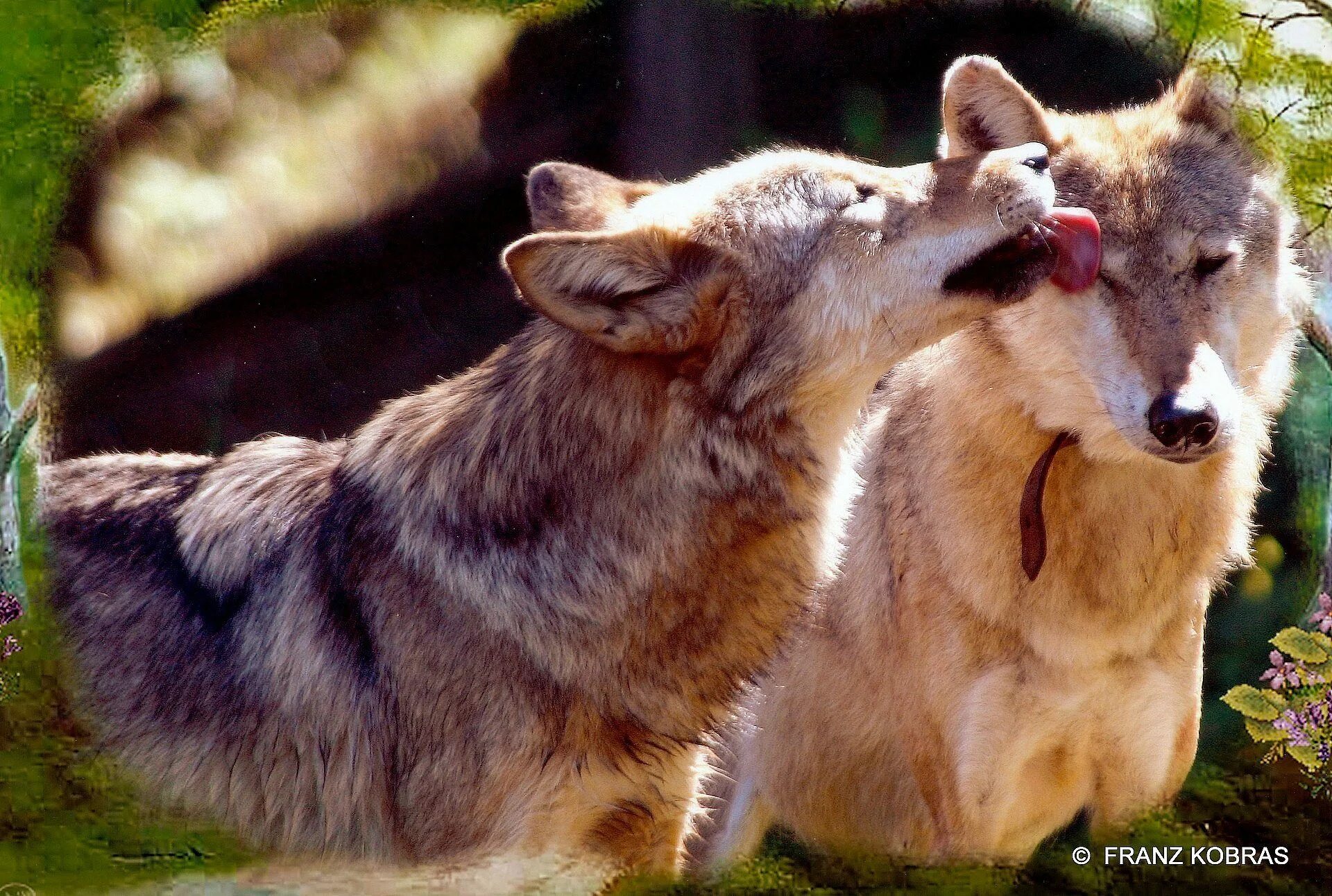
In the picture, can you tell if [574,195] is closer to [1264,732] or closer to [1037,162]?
[1037,162]

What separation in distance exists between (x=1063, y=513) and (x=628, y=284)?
1.83 m

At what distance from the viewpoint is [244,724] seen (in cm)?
361

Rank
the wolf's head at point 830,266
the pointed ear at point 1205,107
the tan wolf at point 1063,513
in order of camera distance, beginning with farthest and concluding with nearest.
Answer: the pointed ear at point 1205,107 → the tan wolf at point 1063,513 → the wolf's head at point 830,266

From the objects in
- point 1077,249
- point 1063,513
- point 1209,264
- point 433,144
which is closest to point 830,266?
point 1077,249

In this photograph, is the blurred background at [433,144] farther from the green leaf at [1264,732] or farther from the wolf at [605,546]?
the wolf at [605,546]

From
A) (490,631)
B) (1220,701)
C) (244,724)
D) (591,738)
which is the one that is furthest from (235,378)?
(1220,701)

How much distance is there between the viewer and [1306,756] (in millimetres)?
3916

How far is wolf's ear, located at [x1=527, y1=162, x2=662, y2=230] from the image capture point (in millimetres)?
3797

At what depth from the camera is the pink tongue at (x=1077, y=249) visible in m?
3.69

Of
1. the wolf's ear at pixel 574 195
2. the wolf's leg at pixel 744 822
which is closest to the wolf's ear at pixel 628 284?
the wolf's ear at pixel 574 195

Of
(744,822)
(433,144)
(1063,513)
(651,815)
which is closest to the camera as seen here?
(651,815)

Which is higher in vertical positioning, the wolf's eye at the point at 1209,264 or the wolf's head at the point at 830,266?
the wolf's eye at the point at 1209,264

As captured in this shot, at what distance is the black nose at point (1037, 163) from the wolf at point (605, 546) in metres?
0.02

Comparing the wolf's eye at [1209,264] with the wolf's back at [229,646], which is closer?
the wolf's back at [229,646]
